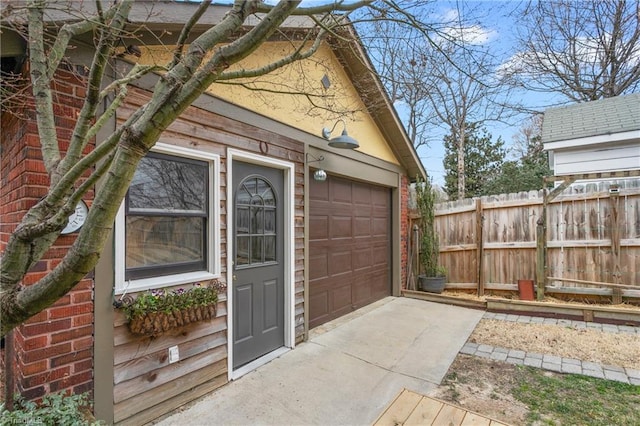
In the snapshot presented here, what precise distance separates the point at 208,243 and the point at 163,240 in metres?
0.44

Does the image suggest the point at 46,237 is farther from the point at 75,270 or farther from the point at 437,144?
the point at 437,144

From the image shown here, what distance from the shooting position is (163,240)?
9.26ft

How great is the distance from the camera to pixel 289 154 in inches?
161

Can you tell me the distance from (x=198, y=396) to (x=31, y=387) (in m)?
1.29

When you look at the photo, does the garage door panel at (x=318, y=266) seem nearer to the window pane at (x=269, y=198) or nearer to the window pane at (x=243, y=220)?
the window pane at (x=269, y=198)

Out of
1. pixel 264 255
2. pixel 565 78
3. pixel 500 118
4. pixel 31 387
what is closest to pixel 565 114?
pixel 500 118

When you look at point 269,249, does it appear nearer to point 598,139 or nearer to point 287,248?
point 287,248

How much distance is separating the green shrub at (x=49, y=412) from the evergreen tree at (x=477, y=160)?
14.9 metres

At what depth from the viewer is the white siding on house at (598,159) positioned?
23.4 feet

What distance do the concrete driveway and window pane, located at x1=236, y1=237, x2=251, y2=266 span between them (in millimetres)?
1174

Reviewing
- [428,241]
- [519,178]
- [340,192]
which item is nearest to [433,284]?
[428,241]

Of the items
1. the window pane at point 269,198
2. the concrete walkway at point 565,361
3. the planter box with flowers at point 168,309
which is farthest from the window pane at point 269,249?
the concrete walkway at point 565,361

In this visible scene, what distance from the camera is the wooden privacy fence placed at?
17.5 feet

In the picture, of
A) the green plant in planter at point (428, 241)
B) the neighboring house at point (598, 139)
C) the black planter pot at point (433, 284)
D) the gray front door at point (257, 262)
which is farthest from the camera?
the neighboring house at point (598, 139)
